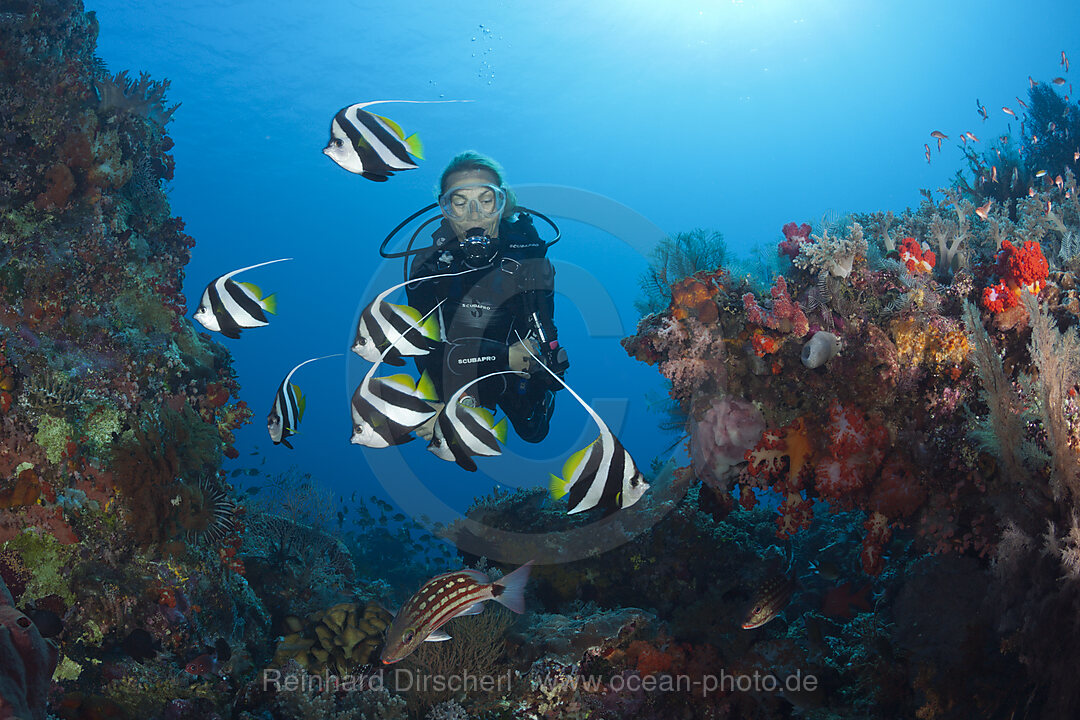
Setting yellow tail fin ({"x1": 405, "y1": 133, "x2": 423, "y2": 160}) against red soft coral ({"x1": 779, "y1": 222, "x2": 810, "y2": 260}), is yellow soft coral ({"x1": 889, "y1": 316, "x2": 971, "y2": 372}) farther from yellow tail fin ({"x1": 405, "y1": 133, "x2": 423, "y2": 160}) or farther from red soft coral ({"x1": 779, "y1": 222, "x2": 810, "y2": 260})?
yellow tail fin ({"x1": 405, "y1": 133, "x2": 423, "y2": 160})

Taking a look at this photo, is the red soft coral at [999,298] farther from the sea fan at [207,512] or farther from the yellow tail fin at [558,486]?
the sea fan at [207,512]

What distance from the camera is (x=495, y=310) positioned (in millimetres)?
5238

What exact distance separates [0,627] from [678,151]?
5827cm

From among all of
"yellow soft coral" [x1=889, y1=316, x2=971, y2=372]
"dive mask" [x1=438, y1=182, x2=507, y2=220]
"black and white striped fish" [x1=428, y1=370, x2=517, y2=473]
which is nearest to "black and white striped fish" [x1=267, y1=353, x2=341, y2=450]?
"black and white striped fish" [x1=428, y1=370, x2=517, y2=473]

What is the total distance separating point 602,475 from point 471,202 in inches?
166

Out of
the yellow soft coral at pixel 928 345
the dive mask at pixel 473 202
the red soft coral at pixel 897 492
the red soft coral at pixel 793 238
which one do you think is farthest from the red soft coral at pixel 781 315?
the dive mask at pixel 473 202

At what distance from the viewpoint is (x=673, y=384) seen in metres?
4.18

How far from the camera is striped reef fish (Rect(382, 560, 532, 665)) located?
3.12 metres

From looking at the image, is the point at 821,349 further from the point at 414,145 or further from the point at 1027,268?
the point at 414,145

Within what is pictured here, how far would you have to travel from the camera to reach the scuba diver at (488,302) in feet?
16.5

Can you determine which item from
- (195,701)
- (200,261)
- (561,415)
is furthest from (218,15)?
(561,415)

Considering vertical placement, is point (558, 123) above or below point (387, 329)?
above

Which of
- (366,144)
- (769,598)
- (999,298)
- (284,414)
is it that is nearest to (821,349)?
(999,298)

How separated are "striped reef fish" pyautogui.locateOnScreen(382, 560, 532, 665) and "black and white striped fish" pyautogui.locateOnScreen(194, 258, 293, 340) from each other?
2.00 m
